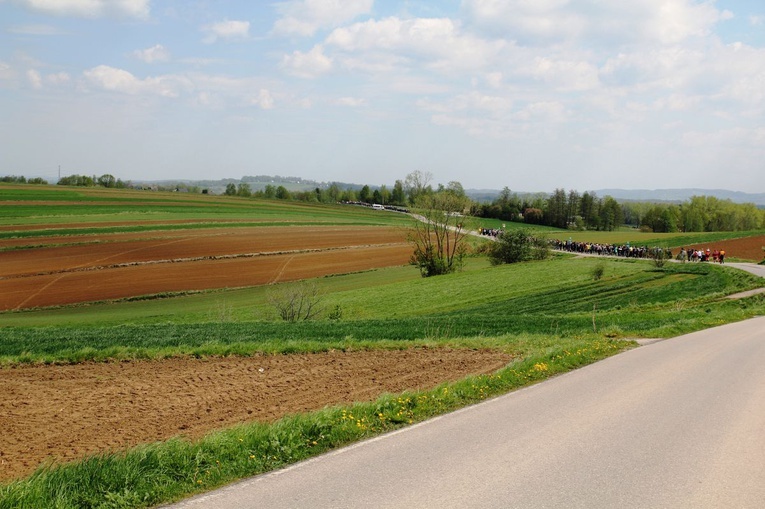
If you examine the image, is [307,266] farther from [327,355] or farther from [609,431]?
[609,431]

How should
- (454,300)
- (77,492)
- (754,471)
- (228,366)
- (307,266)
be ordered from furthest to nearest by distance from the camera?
(307,266) → (454,300) → (228,366) → (754,471) → (77,492)

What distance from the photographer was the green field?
25.1 ft

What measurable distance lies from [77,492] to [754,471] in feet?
25.0

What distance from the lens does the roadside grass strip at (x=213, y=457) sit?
684 cm

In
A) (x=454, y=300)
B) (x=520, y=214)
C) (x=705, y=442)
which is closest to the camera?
(x=705, y=442)

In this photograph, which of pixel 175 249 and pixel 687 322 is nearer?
pixel 687 322

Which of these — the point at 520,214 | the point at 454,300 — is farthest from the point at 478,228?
the point at 520,214

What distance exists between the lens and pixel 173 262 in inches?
2328

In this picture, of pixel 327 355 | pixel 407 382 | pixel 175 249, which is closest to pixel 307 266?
pixel 175 249

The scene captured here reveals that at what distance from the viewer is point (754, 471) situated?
7820 millimetres

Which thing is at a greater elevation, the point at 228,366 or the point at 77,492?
the point at 77,492

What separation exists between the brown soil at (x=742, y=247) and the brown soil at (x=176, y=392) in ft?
165

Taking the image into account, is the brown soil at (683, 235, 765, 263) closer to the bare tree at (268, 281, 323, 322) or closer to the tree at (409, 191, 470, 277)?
the tree at (409, 191, 470, 277)

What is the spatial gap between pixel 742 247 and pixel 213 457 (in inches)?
2752
